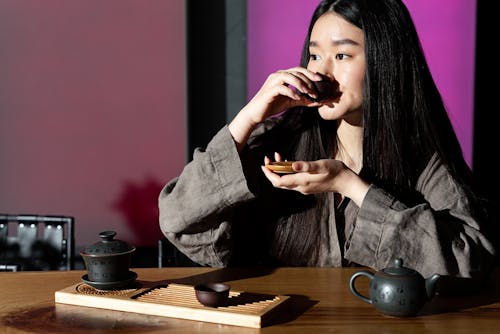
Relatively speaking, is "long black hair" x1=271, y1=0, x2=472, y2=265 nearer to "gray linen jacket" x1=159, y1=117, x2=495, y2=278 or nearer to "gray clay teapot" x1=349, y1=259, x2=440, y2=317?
"gray linen jacket" x1=159, y1=117, x2=495, y2=278

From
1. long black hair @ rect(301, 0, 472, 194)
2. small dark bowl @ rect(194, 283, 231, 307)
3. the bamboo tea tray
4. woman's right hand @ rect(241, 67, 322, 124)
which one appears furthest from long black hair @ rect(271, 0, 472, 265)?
Answer: small dark bowl @ rect(194, 283, 231, 307)

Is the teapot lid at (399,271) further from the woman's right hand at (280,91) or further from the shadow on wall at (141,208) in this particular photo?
the shadow on wall at (141,208)

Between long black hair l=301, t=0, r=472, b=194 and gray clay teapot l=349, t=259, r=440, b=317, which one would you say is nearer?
gray clay teapot l=349, t=259, r=440, b=317

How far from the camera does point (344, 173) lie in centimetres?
185

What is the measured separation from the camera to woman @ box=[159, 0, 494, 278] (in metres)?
1.80

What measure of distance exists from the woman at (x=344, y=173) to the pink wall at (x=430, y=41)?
5.22ft

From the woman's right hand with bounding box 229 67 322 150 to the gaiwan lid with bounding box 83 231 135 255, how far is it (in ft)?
1.64

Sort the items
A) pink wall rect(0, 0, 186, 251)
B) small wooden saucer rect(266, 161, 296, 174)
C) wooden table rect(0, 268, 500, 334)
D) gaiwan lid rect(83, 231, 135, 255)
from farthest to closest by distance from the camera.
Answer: pink wall rect(0, 0, 186, 251) < small wooden saucer rect(266, 161, 296, 174) < gaiwan lid rect(83, 231, 135, 255) < wooden table rect(0, 268, 500, 334)

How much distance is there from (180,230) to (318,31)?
0.72 metres

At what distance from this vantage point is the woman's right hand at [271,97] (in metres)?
2.00

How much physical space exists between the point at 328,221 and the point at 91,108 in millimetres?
2083

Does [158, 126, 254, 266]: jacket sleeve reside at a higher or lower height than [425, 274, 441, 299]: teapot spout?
higher

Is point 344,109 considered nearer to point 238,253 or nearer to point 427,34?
point 238,253

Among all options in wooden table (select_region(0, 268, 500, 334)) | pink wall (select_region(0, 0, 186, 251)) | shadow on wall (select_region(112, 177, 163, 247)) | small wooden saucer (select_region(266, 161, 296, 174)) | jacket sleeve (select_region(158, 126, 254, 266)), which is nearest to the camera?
wooden table (select_region(0, 268, 500, 334))
